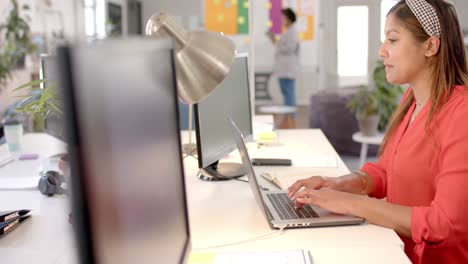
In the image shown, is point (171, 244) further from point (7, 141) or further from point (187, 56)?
point (7, 141)

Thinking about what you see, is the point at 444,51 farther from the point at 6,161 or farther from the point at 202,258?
the point at 6,161

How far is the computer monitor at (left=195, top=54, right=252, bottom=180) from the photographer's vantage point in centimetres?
171

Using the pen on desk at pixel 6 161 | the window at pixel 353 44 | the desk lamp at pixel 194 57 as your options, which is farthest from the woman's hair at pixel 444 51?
the window at pixel 353 44

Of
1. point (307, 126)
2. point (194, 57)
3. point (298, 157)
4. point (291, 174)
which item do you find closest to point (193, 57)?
point (194, 57)

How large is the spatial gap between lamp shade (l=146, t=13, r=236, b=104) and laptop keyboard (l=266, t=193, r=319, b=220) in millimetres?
397

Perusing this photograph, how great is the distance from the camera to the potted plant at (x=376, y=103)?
4102 mm

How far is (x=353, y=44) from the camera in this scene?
23.4 ft

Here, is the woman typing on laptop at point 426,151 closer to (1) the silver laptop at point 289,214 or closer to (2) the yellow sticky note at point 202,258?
(1) the silver laptop at point 289,214

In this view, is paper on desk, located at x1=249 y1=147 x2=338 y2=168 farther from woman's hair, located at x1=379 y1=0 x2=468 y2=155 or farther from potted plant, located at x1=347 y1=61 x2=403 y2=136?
potted plant, located at x1=347 y1=61 x2=403 y2=136

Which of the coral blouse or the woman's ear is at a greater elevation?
the woman's ear

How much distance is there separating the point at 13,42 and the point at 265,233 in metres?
3.88

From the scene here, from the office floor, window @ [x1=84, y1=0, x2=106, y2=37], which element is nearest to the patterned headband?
the office floor

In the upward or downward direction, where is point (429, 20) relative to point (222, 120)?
upward

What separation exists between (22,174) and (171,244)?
1.39 metres
